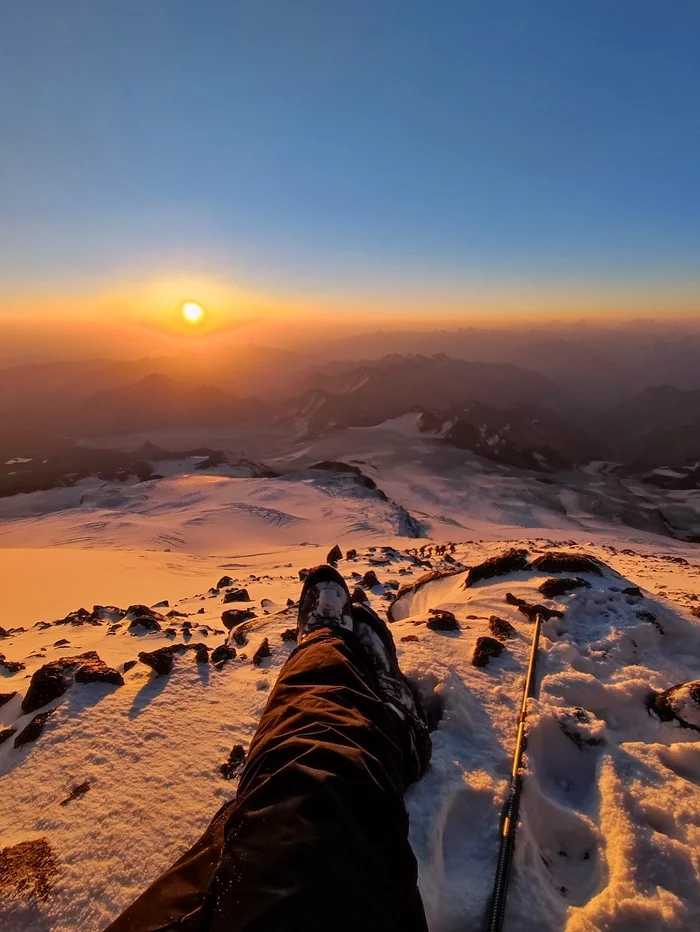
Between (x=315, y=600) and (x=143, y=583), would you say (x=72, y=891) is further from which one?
(x=143, y=583)

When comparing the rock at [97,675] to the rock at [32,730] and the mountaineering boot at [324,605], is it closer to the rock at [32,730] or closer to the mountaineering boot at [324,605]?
the rock at [32,730]

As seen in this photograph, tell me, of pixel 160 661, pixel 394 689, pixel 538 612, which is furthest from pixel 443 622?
pixel 160 661

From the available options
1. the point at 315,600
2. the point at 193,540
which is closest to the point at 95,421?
the point at 193,540

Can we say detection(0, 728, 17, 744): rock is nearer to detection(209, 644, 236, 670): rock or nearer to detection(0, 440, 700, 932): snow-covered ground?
detection(0, 440, 700, 932): snow-covered ground

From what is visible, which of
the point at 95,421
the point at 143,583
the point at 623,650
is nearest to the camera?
the point at 623,650

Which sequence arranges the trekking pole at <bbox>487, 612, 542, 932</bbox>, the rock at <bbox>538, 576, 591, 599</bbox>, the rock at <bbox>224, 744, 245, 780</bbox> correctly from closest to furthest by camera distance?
the trekking pole at <bbox>487, 612, 542, 932</bbox>
the rock at <bbox>224, 744, 245, 780</bbox>
the rock at <bbox>538, 576, 591, 599</bbox>

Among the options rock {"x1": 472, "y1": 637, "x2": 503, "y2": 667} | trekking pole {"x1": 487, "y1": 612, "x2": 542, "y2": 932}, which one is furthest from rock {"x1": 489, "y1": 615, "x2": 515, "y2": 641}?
trekking pole {"x1": 487, "y1": 612, "x2": 542, "y2": 932}

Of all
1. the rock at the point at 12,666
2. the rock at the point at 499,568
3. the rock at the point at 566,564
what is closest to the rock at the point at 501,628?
the rock at the point at 499,568
